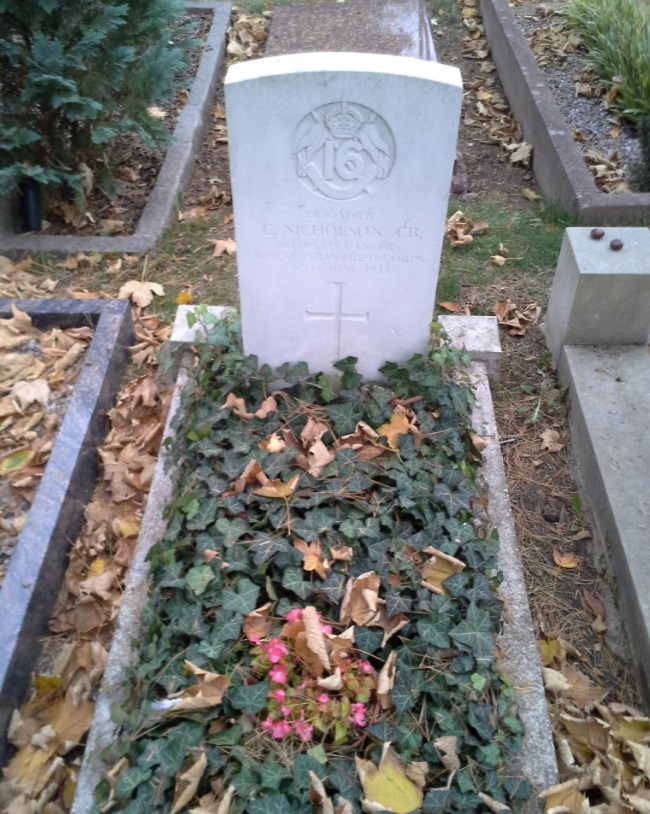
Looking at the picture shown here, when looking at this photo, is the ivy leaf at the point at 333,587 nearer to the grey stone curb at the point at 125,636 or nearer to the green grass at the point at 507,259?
the grey stone curb at the point at 125,636

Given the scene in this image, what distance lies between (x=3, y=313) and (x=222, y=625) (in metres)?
1.95

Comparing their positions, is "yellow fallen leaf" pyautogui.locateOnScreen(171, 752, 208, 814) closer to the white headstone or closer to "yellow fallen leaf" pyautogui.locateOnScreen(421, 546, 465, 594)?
"yellow fallen leaf" pyautogui.locateOnScreen(421, 546, 465, 594)

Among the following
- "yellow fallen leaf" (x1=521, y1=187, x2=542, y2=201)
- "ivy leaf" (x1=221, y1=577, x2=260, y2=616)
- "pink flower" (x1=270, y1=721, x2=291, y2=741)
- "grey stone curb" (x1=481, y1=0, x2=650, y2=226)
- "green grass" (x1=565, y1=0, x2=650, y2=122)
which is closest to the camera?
"pink flower" (x1=270, y1=721, x2=291, y2=741)

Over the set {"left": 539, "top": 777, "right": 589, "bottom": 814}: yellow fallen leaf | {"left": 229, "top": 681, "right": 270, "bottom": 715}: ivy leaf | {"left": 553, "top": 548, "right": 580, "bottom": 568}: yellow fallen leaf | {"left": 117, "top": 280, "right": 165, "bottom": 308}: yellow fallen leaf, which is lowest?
{"left": 553, "top": 548, "right": 580, "bottom": 568}: yellow fallen leaf

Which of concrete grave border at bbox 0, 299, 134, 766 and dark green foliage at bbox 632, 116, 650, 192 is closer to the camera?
concrete grave border at bbox 0, 299, 134, 766

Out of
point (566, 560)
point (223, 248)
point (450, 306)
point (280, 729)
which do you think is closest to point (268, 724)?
point (280, 729)

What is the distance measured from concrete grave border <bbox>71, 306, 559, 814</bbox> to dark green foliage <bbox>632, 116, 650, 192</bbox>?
200 centimetres

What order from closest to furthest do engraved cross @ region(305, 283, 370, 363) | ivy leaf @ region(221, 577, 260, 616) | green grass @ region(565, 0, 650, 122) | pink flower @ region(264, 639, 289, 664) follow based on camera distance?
pink flower @ region(264, 639, 289, 664) < ivy leaf @ region(221, 577, 260, 616) < engraved cross @ region(305, 283, 370, 363) < green grass @ region(565, 0, 650, 122)

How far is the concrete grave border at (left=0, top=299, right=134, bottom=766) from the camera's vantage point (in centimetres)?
214

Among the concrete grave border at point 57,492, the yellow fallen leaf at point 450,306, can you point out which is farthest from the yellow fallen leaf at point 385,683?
the yellow fallen leaf at point 450,306

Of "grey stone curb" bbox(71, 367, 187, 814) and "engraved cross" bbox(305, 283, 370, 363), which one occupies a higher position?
"engraved cross" bbox(305, 283, 370, 363)

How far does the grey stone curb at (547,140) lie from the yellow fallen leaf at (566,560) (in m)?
2.10

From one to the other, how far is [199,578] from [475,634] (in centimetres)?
78

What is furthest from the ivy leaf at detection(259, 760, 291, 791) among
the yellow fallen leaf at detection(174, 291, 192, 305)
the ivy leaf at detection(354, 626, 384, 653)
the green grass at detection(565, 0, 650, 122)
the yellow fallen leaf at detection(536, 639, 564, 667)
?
the green grass at detection(565, 0, 650, 122)
